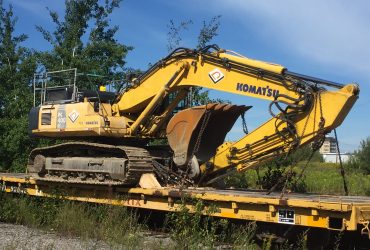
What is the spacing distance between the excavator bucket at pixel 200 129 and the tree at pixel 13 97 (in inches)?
504

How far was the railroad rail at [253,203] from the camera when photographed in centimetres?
765

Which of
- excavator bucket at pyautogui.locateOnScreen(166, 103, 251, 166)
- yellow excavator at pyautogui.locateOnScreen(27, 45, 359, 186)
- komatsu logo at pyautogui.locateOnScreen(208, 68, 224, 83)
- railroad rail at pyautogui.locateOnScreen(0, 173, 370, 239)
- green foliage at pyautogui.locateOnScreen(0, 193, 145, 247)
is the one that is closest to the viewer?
railroad rail at pyautogui.locateOnScreen(0, 173, 370, 239)

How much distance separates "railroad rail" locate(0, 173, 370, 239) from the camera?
7.65 m

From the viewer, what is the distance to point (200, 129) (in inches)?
446

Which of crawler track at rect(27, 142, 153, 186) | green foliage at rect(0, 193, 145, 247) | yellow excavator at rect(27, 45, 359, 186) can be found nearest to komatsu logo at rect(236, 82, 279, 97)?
yellow excavator at rect(27, 45, 359, 186)

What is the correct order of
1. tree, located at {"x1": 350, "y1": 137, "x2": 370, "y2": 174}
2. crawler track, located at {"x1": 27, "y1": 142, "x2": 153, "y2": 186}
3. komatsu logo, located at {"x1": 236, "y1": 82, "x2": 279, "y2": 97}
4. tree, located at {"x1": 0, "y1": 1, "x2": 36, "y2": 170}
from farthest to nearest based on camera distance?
tree, located at {"x1": 350, "y1": 137, "x2": 370, "y2": 174}, tree, located at {"x1": 0, "y1": 1, "x2": 36, "y2": 170}, crawler track, located at {"x1": 27, "y1": 142, "x2": 153, "y2": 186}, komatsu logo, located at {"x1": 236, "y1": 82, "x2": 279, "y2": 97}

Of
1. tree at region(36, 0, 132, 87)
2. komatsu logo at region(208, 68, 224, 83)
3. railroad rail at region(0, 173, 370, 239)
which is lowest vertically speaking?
railroad rail at region(0, 173, 370, 239)

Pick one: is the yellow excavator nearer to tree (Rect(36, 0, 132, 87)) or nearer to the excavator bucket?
the excavator bucket

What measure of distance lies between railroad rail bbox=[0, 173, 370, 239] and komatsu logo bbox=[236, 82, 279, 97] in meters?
1.92

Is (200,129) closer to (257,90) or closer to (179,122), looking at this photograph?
(179,122)

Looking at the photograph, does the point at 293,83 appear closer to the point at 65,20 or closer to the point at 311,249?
the point at 311,249

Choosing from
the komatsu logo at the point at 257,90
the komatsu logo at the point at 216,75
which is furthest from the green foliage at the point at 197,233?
the komatsu logo at the point at 216,75

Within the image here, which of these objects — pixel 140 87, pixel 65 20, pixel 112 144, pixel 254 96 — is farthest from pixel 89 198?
pixel 65 20

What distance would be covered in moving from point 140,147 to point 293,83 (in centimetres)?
497
